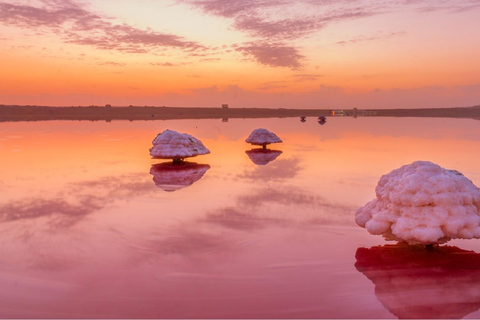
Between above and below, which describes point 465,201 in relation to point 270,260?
above

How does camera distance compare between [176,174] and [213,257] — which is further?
[176,174]

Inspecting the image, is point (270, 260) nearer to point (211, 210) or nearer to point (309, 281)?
point (309, 281)

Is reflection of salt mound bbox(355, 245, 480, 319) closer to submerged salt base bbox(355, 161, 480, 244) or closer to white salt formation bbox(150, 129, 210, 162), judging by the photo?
submerged salt base bbox(355, 161, 480, 244)

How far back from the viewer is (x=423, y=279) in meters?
5.05

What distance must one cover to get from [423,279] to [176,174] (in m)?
10.0

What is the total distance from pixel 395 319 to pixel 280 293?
1297 millimetres

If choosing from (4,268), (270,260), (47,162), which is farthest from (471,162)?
(47,162)

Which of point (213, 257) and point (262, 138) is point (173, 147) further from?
point (213, 257)

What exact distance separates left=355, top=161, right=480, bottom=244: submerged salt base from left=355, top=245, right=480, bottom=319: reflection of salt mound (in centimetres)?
30

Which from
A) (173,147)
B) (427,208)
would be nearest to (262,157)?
(173,147)

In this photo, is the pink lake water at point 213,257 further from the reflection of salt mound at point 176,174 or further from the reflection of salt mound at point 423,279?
the reflection of salt mound at point 176,174

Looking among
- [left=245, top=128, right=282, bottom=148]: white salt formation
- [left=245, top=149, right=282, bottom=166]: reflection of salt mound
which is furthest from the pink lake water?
[left=245, top=128, right=282, bottom=148]: white salt formation

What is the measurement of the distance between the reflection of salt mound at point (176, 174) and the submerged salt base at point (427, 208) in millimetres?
6347

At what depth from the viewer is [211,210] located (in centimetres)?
859
